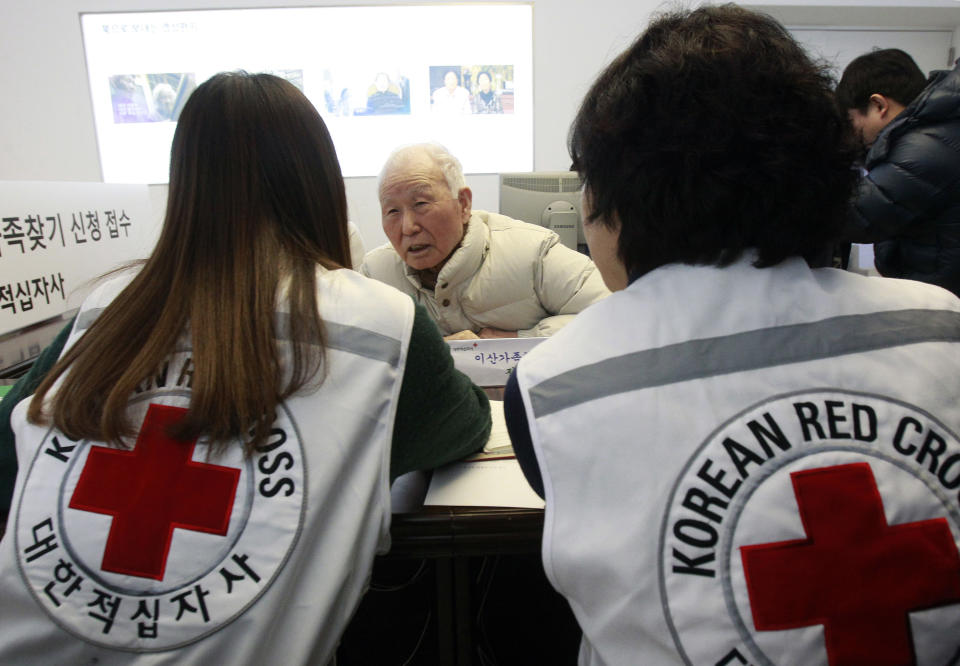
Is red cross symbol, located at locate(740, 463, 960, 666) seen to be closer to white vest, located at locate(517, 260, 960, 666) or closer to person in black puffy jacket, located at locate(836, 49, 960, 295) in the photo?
white vest, located at locate(517, 260, 960, 666)

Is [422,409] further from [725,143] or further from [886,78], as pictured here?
[886,78]

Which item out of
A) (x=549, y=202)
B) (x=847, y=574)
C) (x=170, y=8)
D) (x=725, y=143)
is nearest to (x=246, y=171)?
(x=725, y=143)

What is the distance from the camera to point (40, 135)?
4020 millimetres

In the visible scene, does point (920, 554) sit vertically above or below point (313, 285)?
below

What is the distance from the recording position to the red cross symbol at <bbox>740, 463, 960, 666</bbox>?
1.73 feet

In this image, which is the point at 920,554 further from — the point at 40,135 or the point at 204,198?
the point at 40,135

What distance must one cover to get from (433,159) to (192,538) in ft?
4.41

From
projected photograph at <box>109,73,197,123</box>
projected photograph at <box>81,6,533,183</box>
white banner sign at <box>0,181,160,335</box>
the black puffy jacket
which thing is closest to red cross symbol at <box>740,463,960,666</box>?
white banner sign at <box>0,181,160,335</box>

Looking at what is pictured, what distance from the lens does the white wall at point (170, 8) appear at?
383 cm

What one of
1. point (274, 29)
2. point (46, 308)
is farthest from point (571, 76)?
point (46, 308)

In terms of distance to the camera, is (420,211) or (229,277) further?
(420,211)

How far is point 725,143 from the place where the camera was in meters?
0.61

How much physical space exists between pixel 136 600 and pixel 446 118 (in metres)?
3.73

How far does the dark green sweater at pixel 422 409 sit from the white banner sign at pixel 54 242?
534 millimetres
